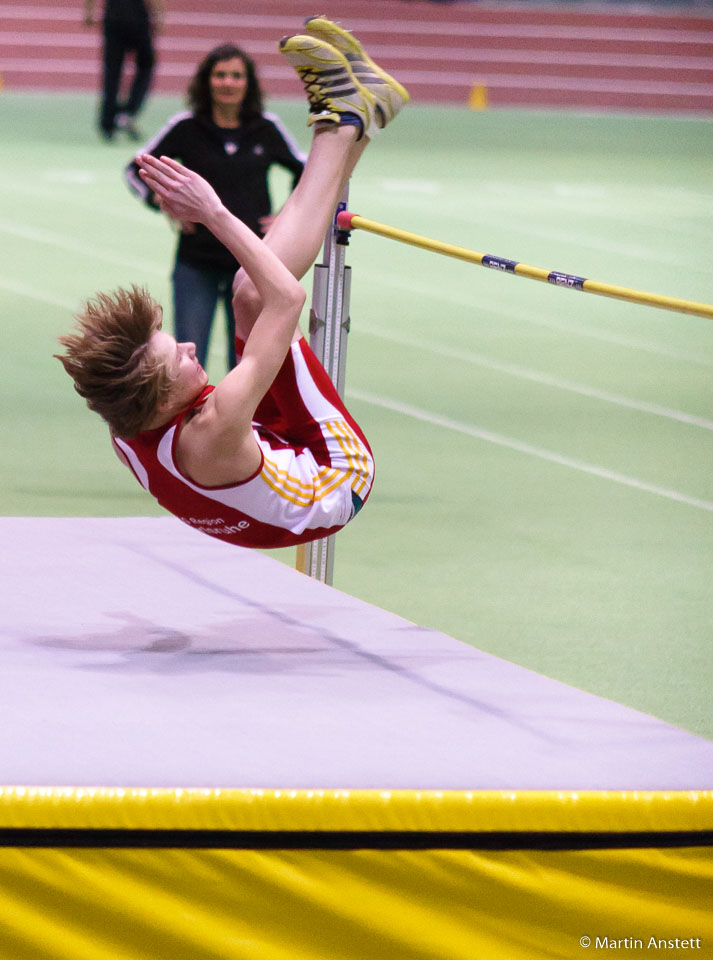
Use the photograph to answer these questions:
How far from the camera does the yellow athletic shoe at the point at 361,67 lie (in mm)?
3742

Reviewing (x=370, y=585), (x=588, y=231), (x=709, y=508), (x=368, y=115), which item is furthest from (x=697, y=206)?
(x=368, y=115)

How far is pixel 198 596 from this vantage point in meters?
4.00

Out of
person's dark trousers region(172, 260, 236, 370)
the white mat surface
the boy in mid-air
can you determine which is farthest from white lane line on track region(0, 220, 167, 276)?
the boy in mid-air

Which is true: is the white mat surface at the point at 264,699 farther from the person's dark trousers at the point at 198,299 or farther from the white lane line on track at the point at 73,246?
the white lane line on track at the point at 73,246

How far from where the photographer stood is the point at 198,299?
6.11m

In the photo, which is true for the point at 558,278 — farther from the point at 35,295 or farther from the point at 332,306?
the point at 35,295

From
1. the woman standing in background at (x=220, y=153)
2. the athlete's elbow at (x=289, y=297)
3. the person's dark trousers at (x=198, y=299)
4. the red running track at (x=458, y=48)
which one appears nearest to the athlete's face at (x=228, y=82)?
the woman standing in background at (x=220, y=153)

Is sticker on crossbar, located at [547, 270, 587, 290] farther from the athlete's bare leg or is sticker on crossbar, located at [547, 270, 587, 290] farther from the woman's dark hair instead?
the woman's dark hair

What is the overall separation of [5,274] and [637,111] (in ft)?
42.1

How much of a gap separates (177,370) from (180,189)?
387 millimetres

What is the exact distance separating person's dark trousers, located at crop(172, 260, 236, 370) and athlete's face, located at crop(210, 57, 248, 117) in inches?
25.6

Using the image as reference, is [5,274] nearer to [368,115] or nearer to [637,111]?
[368,115]

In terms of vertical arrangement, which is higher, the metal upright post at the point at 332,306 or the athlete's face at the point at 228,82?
the athlete's face at the point at 228,82

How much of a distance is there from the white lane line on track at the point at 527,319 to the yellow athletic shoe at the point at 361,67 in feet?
17.6
